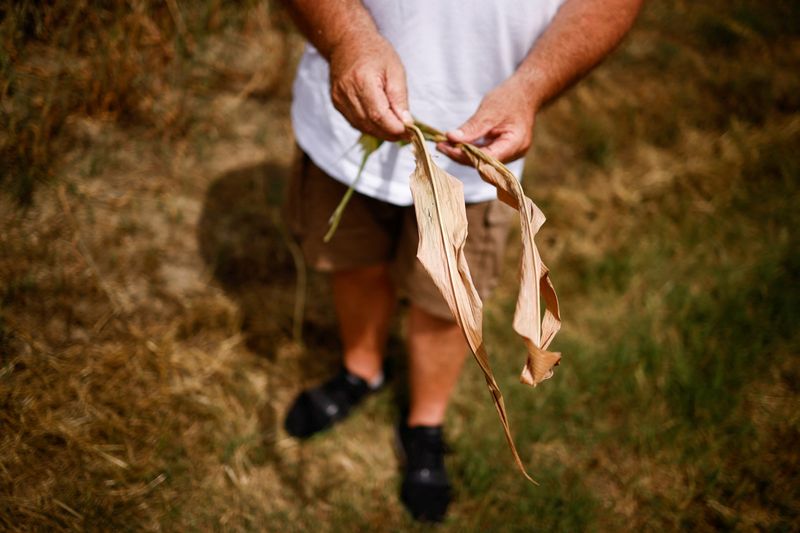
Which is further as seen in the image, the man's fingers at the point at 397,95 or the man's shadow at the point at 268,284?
the man's shadow at the point at 268,284

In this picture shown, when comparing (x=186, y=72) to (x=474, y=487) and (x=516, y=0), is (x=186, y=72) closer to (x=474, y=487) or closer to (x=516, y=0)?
(x=516, y=0)

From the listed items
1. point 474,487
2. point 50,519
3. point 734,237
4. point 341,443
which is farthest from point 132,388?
point 734,237

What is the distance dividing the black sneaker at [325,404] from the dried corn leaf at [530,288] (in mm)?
966

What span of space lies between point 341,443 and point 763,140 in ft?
7.19

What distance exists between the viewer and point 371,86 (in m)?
0.94

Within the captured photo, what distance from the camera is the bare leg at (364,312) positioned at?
5.20 feet

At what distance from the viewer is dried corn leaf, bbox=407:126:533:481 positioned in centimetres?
86

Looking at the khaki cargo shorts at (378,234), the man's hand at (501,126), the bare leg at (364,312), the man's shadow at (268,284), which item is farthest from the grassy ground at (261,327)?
the man's hand at (501,126)

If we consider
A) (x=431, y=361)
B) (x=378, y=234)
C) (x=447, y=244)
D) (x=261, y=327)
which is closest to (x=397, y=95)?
(x=447, y=244)

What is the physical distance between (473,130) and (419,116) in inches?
8.6

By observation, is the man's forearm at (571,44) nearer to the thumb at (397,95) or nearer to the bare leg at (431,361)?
the thumb at (397,95)

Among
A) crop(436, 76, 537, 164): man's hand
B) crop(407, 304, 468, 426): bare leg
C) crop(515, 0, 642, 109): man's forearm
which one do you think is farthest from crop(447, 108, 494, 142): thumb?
crop(407, 304, 468, 426): bare leg

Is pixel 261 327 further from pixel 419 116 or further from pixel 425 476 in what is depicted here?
pixel 419 116

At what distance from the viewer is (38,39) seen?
181 centimetres
